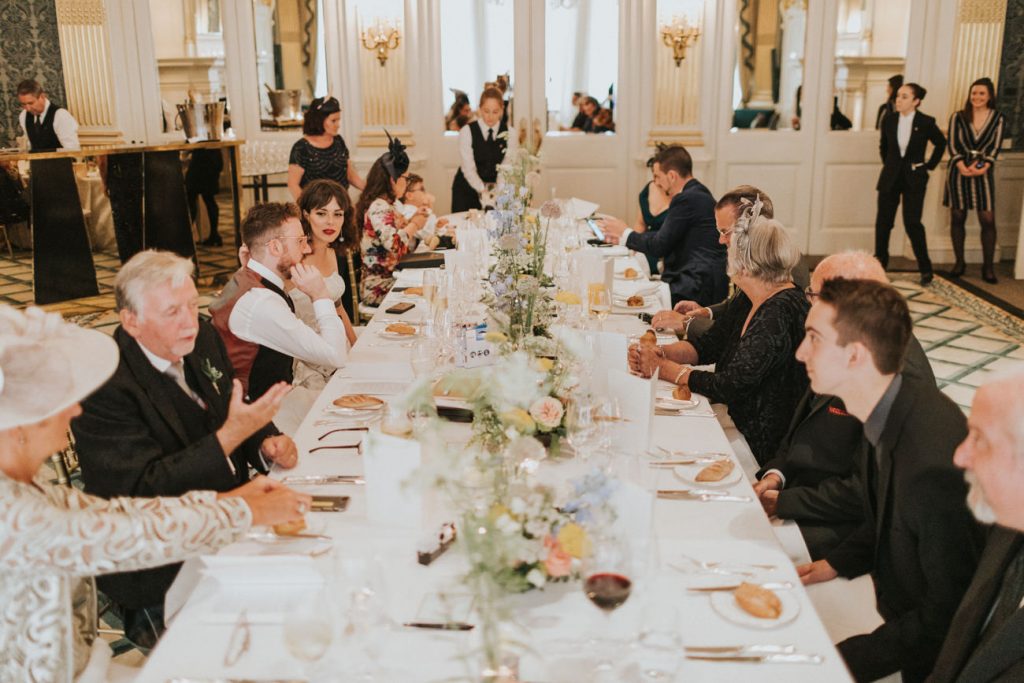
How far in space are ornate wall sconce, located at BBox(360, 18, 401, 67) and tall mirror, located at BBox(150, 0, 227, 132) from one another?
51.6 inches

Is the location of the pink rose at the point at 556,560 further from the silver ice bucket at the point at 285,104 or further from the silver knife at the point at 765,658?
the silver ice bucket at the point at 285,104

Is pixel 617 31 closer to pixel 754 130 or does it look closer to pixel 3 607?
pixel 754 130

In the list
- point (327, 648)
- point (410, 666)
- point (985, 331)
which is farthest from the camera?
point (985, 331)

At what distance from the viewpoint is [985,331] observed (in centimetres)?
614

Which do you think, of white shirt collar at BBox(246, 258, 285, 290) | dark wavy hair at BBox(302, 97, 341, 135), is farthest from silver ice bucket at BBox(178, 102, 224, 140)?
white shirt collar at BBox(246, 258, 285, 290)

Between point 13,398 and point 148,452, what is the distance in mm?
553

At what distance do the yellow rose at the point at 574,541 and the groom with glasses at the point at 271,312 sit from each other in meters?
1.65

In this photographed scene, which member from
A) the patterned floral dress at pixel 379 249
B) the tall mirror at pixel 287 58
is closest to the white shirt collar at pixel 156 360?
the patterned floral dress at pixel 379 249

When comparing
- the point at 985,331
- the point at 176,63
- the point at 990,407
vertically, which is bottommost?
the point at 985,331

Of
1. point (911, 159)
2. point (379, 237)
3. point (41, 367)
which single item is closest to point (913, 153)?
point (911, 159)

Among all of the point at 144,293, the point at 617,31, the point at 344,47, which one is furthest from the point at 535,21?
the point at 144,293

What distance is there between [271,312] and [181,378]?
61cm

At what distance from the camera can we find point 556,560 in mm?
1618

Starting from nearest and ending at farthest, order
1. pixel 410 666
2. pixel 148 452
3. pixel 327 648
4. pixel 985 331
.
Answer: pixel 327 648, pixel 410 666, pixel 148 452, pixel 985 331
